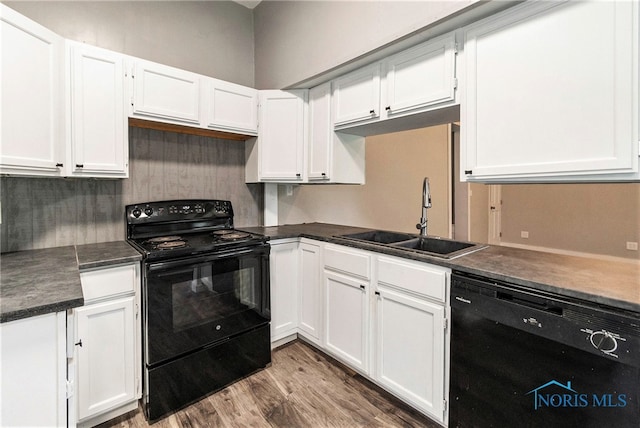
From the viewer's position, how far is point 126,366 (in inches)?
66.0

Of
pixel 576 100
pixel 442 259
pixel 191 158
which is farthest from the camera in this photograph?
pixel 191 158

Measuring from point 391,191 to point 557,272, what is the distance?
257cm

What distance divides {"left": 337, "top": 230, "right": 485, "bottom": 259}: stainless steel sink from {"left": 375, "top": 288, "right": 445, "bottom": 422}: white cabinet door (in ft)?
1.07

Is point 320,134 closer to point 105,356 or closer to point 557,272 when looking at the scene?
point 557,272

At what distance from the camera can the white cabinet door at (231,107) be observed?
7.52 ft

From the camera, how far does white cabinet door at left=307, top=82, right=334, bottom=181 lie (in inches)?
93.5

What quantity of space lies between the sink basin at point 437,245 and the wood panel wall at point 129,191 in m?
1.50

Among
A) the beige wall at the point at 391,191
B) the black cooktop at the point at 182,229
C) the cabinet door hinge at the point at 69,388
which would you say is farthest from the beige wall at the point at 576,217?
the cabinet door hinge at the point at 69,388

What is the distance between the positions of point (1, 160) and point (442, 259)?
2148mm

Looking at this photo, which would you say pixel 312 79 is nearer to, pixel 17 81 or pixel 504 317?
pixel 17 81

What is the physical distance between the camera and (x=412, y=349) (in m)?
1.67

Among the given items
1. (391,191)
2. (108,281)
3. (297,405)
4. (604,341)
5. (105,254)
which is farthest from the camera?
(391,191)

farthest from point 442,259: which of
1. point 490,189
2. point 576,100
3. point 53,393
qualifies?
point 490,189

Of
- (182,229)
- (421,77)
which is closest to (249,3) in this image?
(421,77)
